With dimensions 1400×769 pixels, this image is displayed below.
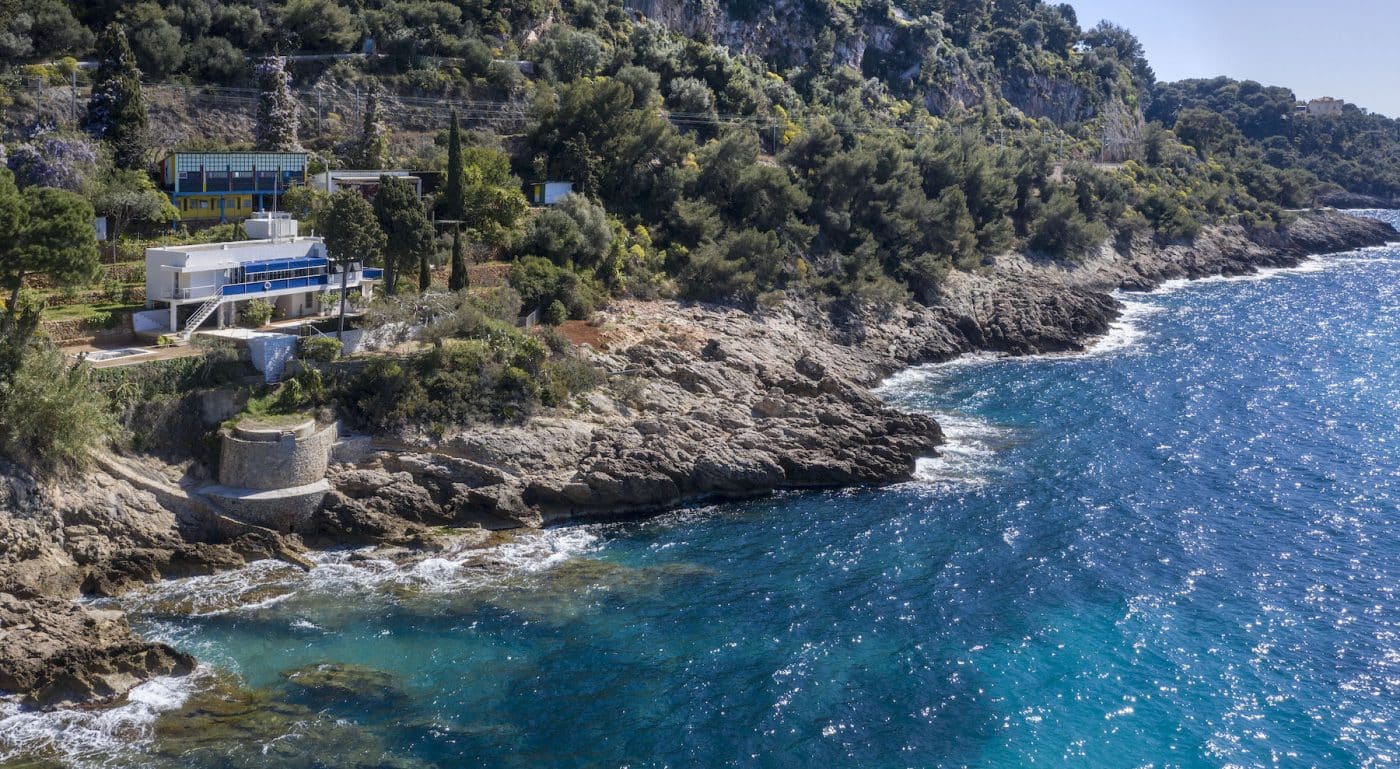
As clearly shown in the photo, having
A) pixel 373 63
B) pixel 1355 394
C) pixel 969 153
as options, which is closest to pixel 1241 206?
pixel 969 153

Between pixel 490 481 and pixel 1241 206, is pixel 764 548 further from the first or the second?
pixel 1241 206

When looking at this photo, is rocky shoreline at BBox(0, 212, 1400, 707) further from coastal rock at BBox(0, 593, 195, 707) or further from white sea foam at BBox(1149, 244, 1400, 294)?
Result: white sea foam at BBox(1149, 244, 1400, 294)

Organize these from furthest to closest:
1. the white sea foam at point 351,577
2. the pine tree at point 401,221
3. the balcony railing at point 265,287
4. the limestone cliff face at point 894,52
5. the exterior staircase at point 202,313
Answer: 1. the limestone cliff face at point 894,52
2. the pine tree at point 401,221
3. the balcony railing at point 265,287
4. the exterior staircase at point 202,313
5. the white sea foam at point 351,577

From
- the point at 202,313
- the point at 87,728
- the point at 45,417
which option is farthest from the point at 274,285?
the point at 87,728

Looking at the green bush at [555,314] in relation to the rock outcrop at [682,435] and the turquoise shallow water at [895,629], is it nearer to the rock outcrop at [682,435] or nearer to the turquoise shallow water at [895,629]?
the rock outcrop at [682,435]

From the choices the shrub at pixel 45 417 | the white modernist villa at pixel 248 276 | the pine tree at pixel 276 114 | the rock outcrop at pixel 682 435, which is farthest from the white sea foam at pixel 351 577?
the pine tree at pixel 276 114
